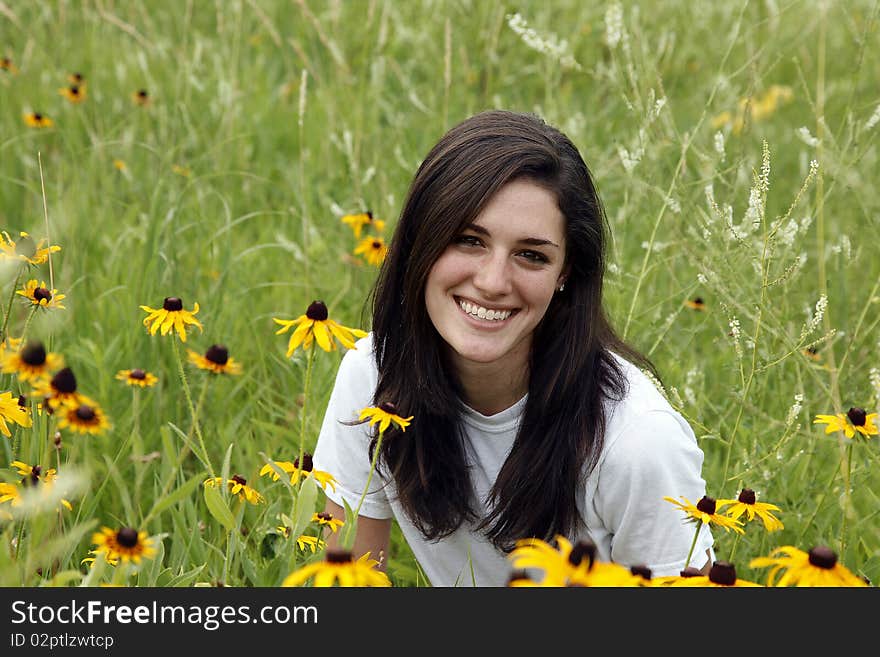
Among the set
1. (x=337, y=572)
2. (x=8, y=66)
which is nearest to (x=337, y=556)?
(x=337, y=572)

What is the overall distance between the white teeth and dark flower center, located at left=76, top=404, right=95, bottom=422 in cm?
67

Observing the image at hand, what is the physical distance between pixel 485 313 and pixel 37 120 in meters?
2.11

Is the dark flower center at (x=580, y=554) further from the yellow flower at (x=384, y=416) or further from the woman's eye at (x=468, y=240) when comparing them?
the woman's eye at (x=468, y=240)

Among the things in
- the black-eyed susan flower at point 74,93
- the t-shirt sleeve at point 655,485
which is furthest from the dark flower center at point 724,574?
the black-eyed susan flower at point 74,93

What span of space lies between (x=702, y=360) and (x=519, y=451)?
0.96 m

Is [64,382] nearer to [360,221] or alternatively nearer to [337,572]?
[337,572]

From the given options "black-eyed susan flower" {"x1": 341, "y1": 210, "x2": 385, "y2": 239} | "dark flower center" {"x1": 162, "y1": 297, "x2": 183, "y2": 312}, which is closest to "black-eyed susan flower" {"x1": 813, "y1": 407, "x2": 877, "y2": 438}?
"dark flower center" {"x1": 162, "y1": 297, "x2": 183, "y2": 312}

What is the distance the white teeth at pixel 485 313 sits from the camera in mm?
1818

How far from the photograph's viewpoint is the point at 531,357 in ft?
6.65

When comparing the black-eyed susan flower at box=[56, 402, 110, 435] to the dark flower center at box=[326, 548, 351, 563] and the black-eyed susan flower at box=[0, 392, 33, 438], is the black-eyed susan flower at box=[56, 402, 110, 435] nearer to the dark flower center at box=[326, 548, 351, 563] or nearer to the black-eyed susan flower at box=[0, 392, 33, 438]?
the black-eyed susan flower at box=[0, 392, 33, 438]

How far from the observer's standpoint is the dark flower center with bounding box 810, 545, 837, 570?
1.07 metres

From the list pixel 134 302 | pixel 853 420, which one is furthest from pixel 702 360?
pixel 134 302
